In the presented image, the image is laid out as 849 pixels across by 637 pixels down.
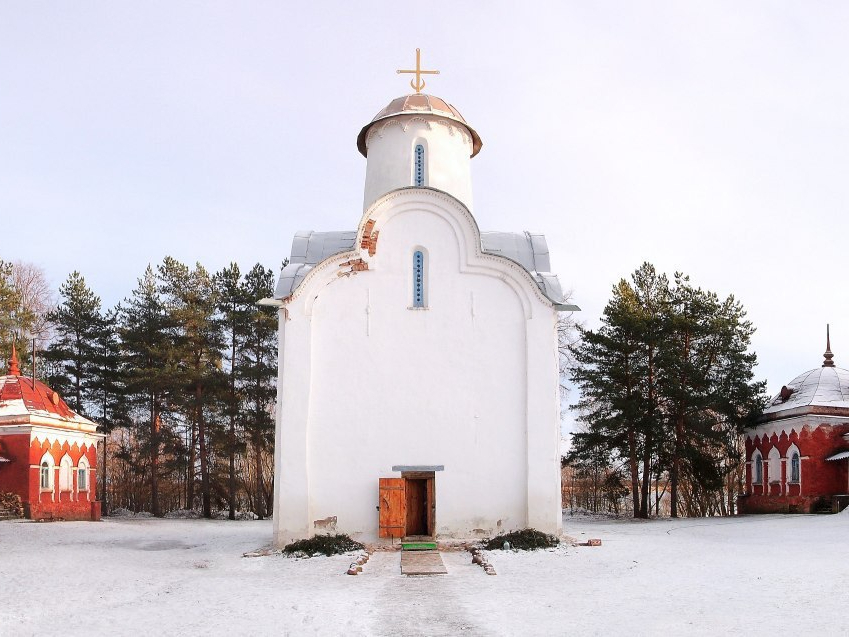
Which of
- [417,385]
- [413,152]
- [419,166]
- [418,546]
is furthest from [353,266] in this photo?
[418,546]

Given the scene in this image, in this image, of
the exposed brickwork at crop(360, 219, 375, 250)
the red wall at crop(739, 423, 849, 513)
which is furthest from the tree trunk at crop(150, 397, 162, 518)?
the red wall at crop(739, 423, 849, 513)

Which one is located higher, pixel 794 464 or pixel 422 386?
pixel 422 386

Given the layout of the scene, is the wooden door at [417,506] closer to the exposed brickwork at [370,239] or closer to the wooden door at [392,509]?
the wooden door at [392,509]

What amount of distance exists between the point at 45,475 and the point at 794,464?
2749cm

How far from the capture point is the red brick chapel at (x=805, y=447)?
28.4m

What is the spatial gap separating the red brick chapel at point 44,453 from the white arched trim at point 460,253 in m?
17.1

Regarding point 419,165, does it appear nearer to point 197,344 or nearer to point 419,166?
point 419,166

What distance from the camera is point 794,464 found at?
96.8 ft

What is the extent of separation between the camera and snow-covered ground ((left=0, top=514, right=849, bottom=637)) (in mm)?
9734

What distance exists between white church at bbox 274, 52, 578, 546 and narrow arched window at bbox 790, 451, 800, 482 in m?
14.6

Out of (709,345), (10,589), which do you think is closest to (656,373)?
(709,345)

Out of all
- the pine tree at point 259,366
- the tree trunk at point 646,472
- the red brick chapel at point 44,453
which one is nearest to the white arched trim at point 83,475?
the red brick chapel at point 44,453

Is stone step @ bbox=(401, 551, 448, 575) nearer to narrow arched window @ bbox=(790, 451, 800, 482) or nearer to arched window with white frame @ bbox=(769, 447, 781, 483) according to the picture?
narrow arched window @ bbox=(790, 451, 800, 482)

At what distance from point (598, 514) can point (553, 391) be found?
17.9 meters
